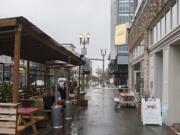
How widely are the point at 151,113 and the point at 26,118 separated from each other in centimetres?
465

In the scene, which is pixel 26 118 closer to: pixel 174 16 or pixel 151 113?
pixel 151 113

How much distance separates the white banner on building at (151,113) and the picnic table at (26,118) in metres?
4.22

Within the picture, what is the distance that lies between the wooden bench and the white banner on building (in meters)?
5.77

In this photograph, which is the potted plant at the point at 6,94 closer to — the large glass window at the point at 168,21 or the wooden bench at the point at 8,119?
the wooden bench at the point at 8,119

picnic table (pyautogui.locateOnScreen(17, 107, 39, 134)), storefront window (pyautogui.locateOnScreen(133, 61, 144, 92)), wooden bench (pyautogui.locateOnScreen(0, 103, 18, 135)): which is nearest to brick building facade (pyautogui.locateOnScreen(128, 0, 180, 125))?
storefront window (pyautogui.locateOnScreen(133, 61, 144, 92))

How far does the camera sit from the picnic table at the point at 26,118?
1028cm

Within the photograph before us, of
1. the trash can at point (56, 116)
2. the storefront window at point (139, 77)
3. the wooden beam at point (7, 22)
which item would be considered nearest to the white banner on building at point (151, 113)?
the trash can at point (56, 116)

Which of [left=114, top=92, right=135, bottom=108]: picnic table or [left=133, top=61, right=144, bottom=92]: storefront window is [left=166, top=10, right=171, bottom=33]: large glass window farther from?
[left=114, top=92, right=135, bottom=108]: picnic table

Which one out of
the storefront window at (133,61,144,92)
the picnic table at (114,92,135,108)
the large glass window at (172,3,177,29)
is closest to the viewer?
the large glass window at (172,3,177,29)

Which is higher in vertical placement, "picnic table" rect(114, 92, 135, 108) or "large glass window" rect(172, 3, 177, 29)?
"large glass window" rect(172, 3, 177, 29)

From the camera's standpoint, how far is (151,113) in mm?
13117

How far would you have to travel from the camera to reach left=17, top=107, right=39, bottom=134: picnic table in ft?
33.7

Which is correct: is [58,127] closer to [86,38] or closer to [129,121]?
[129,121]

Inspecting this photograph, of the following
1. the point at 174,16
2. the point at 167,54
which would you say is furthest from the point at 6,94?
the point at 174,16
